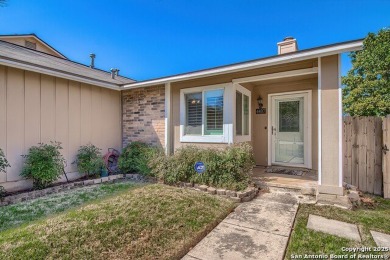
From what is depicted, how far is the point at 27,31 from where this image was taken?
12.0 metres

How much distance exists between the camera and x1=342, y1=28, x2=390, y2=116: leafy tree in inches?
485

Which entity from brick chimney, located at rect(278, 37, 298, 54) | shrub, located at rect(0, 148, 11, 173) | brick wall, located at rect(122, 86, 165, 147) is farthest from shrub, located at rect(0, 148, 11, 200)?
brick chimney, located at rect(278, 37, 298, 54)

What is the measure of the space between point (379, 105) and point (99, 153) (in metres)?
15.6

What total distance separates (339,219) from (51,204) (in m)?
5.07

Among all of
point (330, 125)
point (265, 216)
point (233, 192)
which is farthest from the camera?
point (233, 192)

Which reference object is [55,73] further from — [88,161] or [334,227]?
[334,227]

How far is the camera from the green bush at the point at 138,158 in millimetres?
5973

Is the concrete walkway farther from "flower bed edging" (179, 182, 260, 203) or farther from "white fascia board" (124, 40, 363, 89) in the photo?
"white fascia board" (124, 40, 363, 89)

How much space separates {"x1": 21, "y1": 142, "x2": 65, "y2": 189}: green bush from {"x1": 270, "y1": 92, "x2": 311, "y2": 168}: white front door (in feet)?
20.2

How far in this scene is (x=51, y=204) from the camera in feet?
13.0

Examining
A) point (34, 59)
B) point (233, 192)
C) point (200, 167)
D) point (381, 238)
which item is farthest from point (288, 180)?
point (34, 59)

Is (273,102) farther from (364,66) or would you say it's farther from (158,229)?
(364,66)

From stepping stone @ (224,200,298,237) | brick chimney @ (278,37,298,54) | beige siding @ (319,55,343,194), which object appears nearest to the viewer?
stepping stone @ (224,200,298,237)

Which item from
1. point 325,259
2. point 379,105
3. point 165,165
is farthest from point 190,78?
point 379,105
